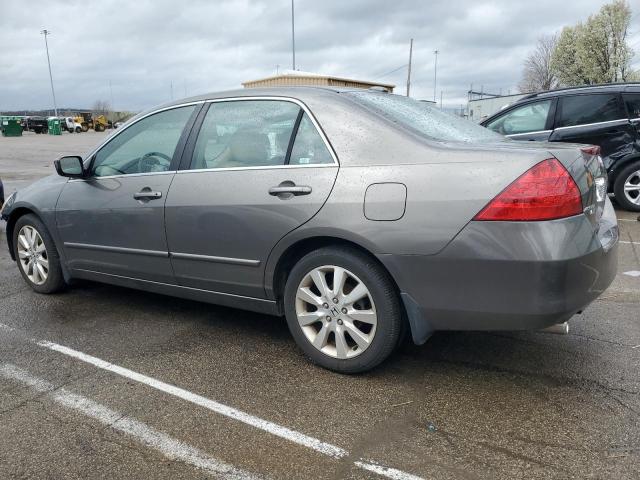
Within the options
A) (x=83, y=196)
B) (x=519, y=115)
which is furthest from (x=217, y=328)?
(x=519, y=115)

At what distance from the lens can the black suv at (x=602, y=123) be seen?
788 cm

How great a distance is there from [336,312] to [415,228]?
0.67m

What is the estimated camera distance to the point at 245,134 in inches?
136

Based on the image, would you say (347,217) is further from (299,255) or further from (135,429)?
(135,429)

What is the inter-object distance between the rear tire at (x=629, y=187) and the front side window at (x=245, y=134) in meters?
6.65

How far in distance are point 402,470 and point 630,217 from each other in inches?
279

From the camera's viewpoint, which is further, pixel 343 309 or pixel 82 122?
pixel 82 122

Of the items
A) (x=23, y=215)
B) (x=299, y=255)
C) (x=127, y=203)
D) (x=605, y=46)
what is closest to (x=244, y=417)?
(x=299, y=255)

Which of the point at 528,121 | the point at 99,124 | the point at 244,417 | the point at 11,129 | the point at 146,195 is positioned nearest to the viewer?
the point at 244,417

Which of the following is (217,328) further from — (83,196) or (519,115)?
(519,115)

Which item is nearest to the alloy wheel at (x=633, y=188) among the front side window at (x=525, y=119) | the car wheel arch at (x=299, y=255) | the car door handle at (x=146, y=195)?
the front side window at (x=525, y=119)

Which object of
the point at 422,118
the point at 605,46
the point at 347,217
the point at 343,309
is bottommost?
the point at 343,309

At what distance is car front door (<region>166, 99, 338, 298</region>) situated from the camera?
309cm

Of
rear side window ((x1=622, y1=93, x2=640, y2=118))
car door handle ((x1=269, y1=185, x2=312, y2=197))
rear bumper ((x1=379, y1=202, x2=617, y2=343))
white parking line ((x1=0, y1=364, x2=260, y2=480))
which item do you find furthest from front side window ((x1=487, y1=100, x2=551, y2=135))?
white parking line ((x1=0, y1=364, x2=260, y2=480))
